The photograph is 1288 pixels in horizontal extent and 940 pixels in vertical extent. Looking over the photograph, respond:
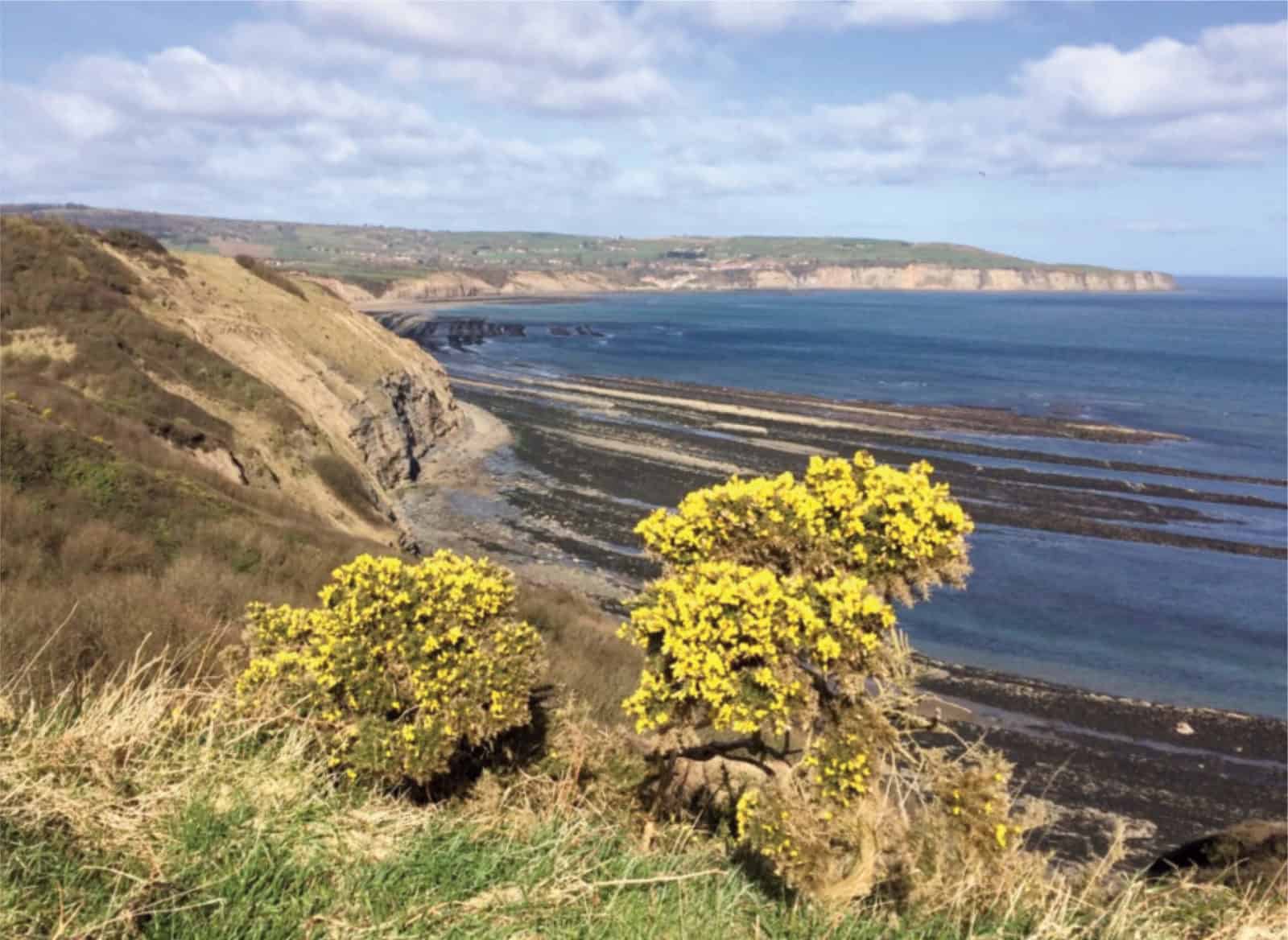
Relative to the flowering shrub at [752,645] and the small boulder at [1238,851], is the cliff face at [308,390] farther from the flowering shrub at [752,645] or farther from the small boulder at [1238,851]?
the small boulder at [1238,851]

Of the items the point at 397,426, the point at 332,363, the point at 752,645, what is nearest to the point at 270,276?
the point at 332,363

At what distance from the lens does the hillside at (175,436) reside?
15.2 metres

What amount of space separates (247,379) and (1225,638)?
37.6m

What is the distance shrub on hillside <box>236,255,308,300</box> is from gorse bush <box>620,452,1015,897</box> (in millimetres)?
56422

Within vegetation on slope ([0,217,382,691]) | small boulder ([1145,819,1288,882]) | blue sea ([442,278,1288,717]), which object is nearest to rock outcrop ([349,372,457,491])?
vegetation on slope ([0,217,382,691])

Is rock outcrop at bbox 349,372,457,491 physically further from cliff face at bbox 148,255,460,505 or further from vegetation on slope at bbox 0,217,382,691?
vegetation on slope at bbox 0,217,382,691

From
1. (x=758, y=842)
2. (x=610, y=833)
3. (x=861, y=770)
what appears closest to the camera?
(x=610, y=833)

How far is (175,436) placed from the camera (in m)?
29.8

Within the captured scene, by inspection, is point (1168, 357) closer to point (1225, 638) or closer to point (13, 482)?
point (1225, 638)

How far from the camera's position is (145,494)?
2134 centimetres

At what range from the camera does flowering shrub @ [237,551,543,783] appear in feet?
33.2

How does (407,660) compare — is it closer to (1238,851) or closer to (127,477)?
(1238,851)

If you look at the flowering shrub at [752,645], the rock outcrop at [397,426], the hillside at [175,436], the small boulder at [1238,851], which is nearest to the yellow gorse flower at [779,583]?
the flowering shrub at [752,645]

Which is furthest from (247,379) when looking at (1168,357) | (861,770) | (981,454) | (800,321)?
(800,321)
